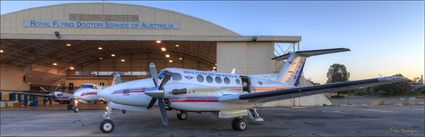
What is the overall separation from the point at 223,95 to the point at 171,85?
2439 mm

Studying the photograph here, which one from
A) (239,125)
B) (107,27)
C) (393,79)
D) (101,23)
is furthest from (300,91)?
(101,23)

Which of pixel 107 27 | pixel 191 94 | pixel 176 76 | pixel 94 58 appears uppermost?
pixel 107 27

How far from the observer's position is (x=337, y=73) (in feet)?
463

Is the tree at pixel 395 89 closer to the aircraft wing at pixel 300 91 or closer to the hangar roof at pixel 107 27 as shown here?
the hangar roof at pixel 107 27

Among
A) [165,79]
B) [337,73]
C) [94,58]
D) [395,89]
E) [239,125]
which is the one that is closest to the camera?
[165,79]

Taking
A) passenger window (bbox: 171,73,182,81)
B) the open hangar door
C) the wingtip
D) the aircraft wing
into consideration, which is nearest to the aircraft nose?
passenger window (bbox: 171,73,182,81)

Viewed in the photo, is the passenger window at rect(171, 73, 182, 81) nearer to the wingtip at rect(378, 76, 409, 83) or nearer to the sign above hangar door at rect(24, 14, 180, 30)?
the wingtip at rect(378, 76, 409, 83)

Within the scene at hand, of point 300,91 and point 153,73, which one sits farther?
point 153,73

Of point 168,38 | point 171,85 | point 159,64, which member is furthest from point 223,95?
point 159,64

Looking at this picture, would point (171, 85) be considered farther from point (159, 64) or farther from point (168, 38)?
point (159, 64)

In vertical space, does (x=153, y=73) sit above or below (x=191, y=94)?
above

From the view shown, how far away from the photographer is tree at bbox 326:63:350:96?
140 m

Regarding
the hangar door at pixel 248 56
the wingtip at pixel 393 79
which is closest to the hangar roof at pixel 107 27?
the hangar door at pixel 248 56

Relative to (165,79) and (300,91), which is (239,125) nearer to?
(300,91)
